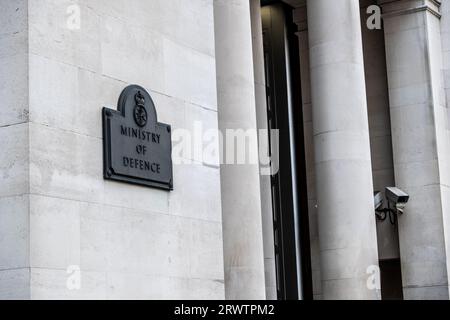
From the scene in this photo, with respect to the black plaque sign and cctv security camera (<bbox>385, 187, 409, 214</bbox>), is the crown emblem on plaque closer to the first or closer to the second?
the black plaque sign

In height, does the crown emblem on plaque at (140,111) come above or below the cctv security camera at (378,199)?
below

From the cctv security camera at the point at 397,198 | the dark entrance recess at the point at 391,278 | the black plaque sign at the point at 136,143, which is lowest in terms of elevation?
the dark entrance recess at the point at 391,278

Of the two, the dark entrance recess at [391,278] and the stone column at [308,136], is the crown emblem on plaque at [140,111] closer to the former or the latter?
the stone column at [308,136]

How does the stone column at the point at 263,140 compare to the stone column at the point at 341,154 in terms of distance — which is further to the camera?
the stone column at the point at 263,140

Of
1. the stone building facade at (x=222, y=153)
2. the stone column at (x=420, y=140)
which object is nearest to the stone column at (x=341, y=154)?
the stone building facade at (x=222, y=153)

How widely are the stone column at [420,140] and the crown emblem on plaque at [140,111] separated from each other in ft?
51.8

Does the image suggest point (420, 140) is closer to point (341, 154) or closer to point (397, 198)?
point (397, 198)

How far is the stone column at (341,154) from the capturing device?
82.1ft

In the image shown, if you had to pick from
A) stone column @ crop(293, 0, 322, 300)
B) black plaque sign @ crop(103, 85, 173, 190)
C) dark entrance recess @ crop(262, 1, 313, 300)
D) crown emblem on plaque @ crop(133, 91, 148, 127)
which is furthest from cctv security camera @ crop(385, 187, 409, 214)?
crown emblem on plaque @ crop(133, 91, 148, 127)

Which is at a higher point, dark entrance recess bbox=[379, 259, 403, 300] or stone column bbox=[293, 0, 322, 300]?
stone column bbox=[293, 0, 322, 300]

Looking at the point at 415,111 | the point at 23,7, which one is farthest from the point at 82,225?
the point at 415,111

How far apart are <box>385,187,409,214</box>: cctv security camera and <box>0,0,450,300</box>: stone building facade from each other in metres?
0.30

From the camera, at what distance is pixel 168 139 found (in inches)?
650

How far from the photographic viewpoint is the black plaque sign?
15281 mm
